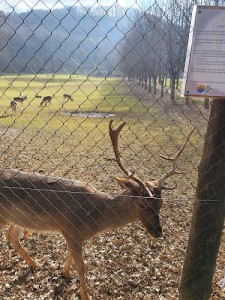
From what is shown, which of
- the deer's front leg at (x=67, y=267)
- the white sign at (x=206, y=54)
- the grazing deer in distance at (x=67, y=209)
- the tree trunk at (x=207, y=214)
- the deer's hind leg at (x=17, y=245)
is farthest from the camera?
the deer's hind leg at (x=17, y=245)

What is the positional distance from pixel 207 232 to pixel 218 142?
790 millimetres

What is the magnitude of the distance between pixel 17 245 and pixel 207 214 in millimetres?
2793

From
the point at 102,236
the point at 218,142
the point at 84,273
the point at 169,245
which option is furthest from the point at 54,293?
the point at 218,142

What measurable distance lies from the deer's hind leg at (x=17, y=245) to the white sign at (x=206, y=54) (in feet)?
10.5

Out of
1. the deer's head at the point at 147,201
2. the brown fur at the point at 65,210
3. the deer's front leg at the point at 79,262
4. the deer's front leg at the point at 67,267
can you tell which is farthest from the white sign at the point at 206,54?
the deer's front leg at the point at 67,267

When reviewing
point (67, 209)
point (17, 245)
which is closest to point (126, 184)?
point (67, 209)

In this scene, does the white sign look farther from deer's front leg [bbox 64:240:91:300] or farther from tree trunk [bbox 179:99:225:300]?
deer's front leg [bbox 64:240:91:300]

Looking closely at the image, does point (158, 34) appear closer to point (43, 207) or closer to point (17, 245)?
point (43, 207)

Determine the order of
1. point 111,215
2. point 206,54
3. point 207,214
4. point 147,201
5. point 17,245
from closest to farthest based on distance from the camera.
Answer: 1. point 206,54
2. point 207,214
3. point 147,201
4. point 111,215
5. point 17,245

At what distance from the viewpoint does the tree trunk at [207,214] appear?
2.58 meters

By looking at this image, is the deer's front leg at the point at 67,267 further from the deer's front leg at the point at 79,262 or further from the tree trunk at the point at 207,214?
the tree trunk at the point at 207,214

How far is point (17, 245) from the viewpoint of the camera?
4.45 m

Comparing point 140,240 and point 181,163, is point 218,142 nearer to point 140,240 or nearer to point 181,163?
point 140,240

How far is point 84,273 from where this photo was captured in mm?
3902
